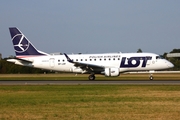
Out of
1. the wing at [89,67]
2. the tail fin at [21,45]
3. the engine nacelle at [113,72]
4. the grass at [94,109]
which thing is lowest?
the grass at [94,109]

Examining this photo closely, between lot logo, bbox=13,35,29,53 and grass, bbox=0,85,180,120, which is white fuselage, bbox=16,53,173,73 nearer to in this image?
lot logo, bbox=13,35,29,53

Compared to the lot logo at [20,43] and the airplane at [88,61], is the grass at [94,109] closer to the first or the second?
the airplane at [88,61]

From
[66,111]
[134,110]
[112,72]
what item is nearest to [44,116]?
[66,111]

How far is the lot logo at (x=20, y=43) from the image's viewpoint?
5312 cm

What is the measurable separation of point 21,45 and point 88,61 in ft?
30.6

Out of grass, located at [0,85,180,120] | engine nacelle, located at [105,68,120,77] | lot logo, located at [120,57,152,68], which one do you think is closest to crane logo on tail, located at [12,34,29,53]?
engine nacelle, located at [105,68,120,77]

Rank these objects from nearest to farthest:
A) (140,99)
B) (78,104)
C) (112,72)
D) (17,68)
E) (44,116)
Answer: (44,116)
(78,104)
(140,99)
(112,72)
(17,68)

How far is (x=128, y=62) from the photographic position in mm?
48719

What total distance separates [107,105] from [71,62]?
30229 mm

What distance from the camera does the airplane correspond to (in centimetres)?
4884

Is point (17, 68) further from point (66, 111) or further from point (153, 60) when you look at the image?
point (66, 111)

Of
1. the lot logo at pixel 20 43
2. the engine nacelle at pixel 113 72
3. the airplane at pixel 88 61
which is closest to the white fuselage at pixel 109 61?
the airplane at pixel 88 61

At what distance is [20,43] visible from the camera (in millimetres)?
53469

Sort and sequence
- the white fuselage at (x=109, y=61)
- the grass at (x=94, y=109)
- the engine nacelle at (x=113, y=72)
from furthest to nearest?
the white fuselage at (x=109, y=61) < the engine nacelle at (x=113, y=72) < the grass at (x=94, y=109)
